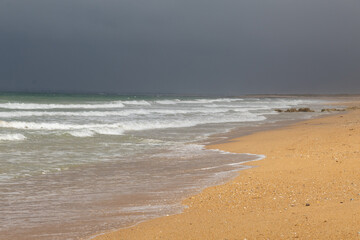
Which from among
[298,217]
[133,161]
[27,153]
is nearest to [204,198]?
[298,217]

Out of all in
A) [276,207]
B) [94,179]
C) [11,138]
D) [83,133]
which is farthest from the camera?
[83,133]

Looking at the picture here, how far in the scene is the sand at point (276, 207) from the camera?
4293 millimetres

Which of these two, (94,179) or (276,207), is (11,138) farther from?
(276,207)

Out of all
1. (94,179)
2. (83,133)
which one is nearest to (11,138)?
(83,133)

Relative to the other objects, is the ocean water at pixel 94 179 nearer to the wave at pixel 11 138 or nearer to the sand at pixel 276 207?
the wave at pixel 11 138

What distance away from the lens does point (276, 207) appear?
5.34 meters

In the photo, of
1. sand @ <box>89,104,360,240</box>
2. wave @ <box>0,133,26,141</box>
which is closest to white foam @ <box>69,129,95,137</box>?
wave @ <box>0,133,26,141</box>

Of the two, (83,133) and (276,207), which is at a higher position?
(276,207)

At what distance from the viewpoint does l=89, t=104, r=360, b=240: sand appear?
4.29 meters

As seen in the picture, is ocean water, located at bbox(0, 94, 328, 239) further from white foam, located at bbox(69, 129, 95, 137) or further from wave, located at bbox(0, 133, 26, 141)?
white foam, located at bbox(69, 129, 95, 137)

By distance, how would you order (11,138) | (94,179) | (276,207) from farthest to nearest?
1. (11,138)
2. (94,179)
3. (276,207)

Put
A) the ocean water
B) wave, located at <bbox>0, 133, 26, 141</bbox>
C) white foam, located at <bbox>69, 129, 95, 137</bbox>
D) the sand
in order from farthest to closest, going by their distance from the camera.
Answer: white foam, located at <bbox>69, 129, 95, 137</bbox>
wave, located at <bbox>0, 133, 26, 141</bbox>
the ocean water
the sand

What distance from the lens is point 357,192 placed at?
5.77 m

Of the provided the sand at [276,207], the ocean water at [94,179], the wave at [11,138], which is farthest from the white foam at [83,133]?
the sand at [276,207]
